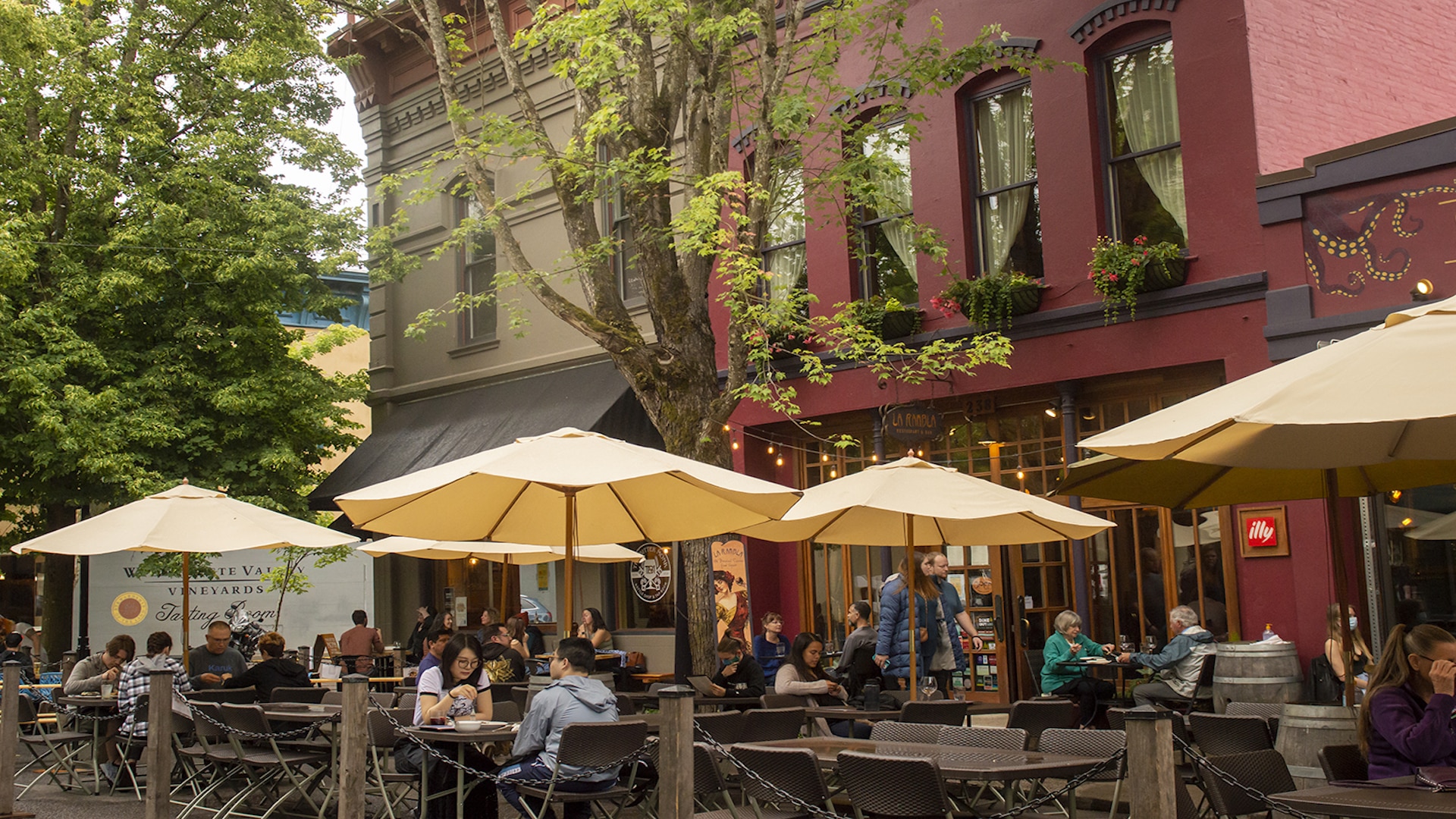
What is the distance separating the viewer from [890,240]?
15.9 m

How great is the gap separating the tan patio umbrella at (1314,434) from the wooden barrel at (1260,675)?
2.71m

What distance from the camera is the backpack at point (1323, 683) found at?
1141cm

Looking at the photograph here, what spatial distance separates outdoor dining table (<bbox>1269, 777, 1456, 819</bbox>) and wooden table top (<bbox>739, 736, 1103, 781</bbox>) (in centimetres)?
137

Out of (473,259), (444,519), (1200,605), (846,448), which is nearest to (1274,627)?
(1200,605)

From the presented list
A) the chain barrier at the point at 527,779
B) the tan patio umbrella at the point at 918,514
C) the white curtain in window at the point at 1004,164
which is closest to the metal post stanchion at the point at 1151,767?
the chain barrier at the point at 527,779

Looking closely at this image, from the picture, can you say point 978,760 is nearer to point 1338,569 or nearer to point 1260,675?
point 1338,569

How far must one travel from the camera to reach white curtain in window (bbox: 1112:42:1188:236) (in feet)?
44.3

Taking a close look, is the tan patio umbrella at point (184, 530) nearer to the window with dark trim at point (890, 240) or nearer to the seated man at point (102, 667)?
the seated man at point (102, 667)

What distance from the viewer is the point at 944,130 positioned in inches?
600

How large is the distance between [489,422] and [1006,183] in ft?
27.3

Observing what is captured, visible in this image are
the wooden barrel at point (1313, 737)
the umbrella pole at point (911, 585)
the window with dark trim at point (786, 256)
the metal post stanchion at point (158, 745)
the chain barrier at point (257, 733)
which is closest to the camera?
the wooden barrel at point (1313, 737)

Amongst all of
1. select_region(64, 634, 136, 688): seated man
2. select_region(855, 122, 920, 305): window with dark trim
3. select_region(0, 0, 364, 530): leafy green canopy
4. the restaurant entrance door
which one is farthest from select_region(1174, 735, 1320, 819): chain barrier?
select_region(0, 0, 364, 530): leafy green canopy

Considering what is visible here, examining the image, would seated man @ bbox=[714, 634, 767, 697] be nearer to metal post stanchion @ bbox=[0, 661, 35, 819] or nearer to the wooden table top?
the wooden table top

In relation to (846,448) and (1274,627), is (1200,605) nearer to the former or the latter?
(1274,627)
